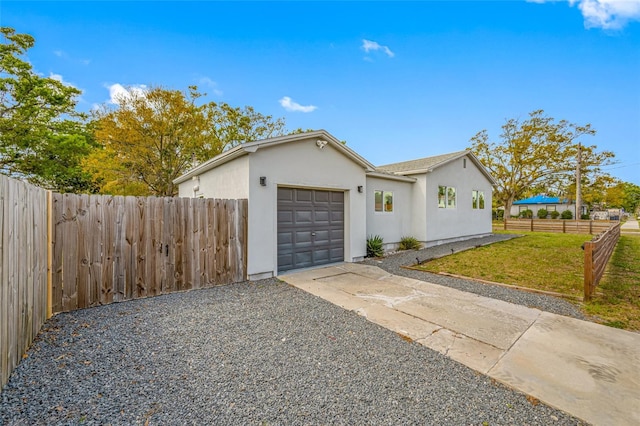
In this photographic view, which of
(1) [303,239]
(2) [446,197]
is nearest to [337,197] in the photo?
(1) [303,239]

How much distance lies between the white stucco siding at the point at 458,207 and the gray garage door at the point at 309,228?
5374mm

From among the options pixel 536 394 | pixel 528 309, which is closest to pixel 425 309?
pixel 528 309

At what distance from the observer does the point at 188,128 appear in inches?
643

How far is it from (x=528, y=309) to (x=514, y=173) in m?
27.2

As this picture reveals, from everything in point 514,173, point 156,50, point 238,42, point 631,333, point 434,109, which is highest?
point 238,42

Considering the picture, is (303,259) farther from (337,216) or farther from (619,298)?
(619,298)

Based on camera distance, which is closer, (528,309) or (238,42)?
(528,309)

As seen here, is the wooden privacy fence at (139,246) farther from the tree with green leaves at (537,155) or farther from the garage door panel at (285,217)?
the tree with green leaves at (537,155)

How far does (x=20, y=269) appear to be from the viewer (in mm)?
3207

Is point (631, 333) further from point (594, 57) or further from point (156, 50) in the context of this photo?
point (156, 50)

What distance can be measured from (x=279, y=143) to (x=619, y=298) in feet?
Answer: 27.0

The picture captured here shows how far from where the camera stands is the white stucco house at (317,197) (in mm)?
7148

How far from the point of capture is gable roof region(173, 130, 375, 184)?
271 inches

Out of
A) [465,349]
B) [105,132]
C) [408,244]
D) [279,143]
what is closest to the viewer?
[465,349]
